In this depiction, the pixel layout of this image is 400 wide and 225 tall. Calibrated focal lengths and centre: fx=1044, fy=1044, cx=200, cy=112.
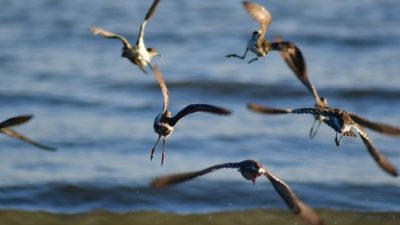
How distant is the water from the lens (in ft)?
41.5

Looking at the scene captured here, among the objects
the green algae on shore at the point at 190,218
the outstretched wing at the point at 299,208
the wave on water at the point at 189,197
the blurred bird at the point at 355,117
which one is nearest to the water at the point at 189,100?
the wave on water at the point at 189,197

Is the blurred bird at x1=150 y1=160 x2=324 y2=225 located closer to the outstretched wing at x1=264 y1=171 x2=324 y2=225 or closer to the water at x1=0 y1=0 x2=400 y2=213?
the outstretched wing at x1=264 y1=171 x2=324 y2=225

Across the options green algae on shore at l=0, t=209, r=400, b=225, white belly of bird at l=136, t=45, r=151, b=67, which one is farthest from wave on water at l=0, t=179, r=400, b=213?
white belly of bird at l=136, t=45, r=151, b=67

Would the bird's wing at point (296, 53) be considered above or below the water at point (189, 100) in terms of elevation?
above

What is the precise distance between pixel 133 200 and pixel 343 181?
263 centimetres

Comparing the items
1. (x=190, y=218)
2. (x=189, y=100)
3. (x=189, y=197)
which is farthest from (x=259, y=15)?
(x=189, y=100)

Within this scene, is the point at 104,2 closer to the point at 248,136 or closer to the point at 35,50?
the point at 35,50

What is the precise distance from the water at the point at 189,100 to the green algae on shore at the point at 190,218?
0.76ft

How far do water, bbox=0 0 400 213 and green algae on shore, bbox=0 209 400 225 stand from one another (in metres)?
0.23

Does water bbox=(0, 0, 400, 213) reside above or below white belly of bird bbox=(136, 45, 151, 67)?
below

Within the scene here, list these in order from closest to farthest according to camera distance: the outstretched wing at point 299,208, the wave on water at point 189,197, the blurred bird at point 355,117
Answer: the blurred bird at point 355,117 → the outstretched wing at point 299,208 → the wave on water at point 189,197

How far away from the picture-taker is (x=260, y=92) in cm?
1702

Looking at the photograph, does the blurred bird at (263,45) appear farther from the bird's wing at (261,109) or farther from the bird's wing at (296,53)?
the bird's wing at (261,109)

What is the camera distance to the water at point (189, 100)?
12641 millimetres
